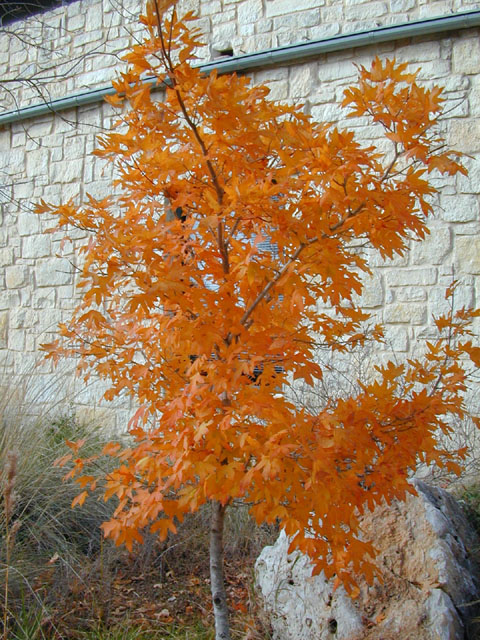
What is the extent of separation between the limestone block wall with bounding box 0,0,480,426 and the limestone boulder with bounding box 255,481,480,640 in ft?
5.34

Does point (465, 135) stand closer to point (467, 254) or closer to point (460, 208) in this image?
point (460, 208)

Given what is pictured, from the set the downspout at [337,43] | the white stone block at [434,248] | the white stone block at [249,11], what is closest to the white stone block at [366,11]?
the downspout at [337,43]

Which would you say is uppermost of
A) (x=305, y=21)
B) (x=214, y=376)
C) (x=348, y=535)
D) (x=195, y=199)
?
(x=305, y=21)

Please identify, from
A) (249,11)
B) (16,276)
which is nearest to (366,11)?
(249,11)

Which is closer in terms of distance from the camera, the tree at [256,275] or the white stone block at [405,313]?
the tree at [256,275]

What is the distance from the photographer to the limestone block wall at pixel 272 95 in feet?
14.3

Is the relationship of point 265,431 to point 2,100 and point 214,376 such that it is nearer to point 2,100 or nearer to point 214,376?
point 214,376

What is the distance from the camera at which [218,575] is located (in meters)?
2.22

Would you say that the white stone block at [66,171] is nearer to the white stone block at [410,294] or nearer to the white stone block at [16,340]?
the white stone block at [16,340]

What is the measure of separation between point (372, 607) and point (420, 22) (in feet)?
12.3

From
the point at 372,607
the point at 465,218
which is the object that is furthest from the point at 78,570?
the point at 465,218

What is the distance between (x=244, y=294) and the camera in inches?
79.4

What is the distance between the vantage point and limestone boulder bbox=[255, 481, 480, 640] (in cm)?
227

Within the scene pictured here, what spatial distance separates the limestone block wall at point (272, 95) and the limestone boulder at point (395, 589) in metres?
1.63
